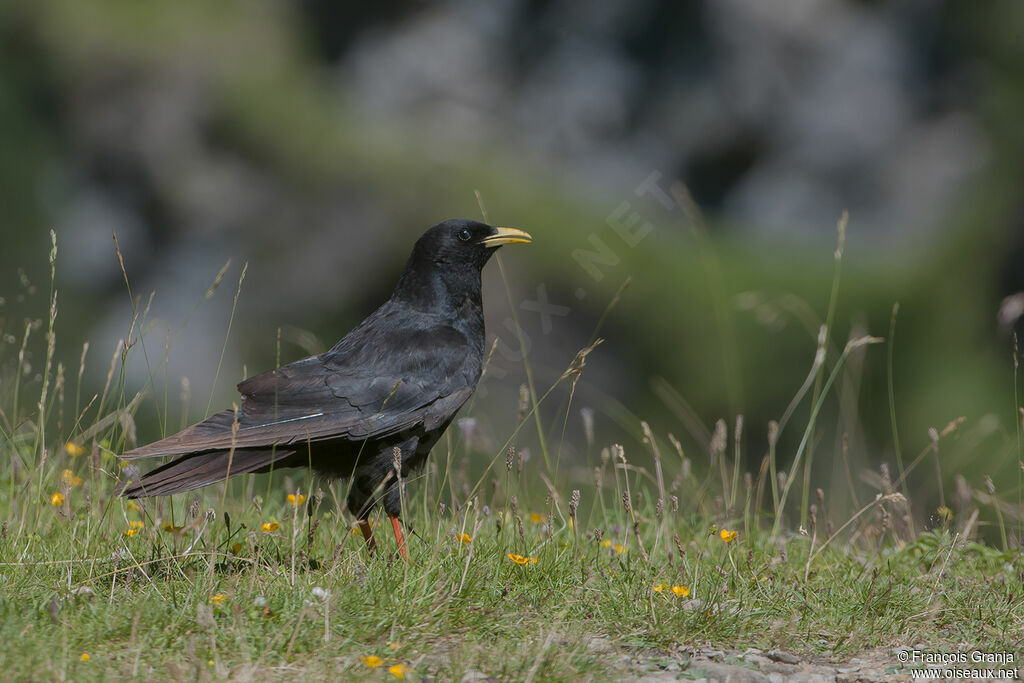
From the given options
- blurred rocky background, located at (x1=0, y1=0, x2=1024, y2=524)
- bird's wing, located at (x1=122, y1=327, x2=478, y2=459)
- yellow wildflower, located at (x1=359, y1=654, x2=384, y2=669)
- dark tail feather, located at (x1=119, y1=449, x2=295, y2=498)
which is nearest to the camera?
yellow wildflower, located at (x1=359, y1=654, x2=384, y2=669)

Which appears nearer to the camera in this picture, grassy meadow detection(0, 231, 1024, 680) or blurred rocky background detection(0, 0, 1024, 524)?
grassy meadow detection(0, 231, 1024, 680)

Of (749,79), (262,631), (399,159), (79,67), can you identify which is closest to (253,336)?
(399,159)

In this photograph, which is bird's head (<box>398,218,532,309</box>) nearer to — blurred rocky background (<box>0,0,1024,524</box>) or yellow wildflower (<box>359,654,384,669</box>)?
yellow wildflower (<box>359,654,384,669</box>)

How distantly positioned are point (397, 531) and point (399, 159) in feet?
32.6

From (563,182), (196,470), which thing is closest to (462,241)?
(196,470)

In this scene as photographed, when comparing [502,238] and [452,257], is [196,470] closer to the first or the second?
[452,257]

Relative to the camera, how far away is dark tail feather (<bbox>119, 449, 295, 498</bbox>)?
352 cm

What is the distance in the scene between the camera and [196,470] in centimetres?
368

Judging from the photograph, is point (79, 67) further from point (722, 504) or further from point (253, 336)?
point (722, 504)

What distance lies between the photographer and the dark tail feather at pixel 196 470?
352cm

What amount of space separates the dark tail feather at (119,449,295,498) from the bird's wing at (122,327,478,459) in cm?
7

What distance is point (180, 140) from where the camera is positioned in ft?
44.8

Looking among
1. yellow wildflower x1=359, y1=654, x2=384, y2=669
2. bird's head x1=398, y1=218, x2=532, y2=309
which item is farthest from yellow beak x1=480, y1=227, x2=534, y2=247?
yellow wildflower x1=359, y1=654, x2=384, y2=669

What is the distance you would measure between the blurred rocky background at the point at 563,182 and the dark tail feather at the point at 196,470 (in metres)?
5.88
